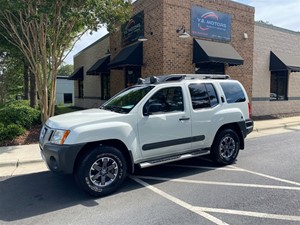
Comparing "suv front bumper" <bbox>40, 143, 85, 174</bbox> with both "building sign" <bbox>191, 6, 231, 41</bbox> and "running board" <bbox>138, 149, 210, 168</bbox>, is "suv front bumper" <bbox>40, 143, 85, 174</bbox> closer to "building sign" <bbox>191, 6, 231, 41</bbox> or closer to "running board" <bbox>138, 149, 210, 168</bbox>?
"running board" <bbox>138, 149, 210, 168</bbox>

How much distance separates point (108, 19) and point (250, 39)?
8246 mm

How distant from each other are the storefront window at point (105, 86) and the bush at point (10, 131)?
32.1 ft

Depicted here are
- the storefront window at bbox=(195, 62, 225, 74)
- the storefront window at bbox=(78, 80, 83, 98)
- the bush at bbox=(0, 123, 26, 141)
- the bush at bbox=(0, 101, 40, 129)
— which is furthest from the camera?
the storefront window at bbox=(78, 80, 83, 98)

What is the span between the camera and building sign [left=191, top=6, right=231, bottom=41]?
12.3 metres

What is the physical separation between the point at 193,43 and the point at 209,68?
1.61 m

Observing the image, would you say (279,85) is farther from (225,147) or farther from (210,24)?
(225,147)

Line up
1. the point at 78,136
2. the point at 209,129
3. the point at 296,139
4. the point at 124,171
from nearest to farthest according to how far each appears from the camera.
Result: the point at 78,136
the point at 124,171
the point at 209,129
the point at 296,139

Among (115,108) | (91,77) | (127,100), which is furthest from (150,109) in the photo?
(91,77)

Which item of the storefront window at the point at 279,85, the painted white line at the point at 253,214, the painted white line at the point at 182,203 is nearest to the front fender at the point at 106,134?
the painted white line at the point at 182,203

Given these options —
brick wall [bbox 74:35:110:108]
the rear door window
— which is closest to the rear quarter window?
the rear door window

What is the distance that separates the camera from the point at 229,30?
13.4 m

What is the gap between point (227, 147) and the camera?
629 cm

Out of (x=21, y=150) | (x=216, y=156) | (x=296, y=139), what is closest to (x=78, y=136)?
(x=216, y=156)

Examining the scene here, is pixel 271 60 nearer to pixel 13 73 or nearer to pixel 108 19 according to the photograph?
pixel 108 19
